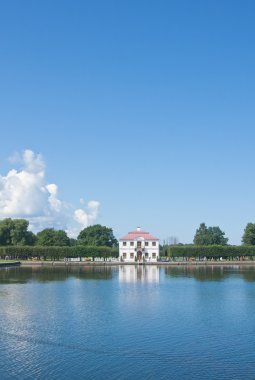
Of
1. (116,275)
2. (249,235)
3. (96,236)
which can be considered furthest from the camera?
(96,236)

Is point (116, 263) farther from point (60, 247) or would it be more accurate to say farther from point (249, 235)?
point (249, 235)

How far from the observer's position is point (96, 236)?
4488 inches

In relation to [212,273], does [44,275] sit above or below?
above

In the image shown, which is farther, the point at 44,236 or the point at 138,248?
the point at 44,236

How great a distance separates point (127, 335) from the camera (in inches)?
907

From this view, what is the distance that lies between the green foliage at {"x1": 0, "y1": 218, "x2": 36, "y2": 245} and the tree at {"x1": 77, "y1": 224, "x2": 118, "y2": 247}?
16598mm

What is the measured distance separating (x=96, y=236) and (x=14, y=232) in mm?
21548

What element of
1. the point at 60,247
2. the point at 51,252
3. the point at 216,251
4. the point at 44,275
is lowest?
the point at 44,275


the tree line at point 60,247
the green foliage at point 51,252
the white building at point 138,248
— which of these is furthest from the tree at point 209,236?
the green foliage at point 51,252

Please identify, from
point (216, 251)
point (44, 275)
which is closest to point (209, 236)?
point (216, 251)

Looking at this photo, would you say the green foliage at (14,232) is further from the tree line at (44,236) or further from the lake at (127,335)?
the lake at (127,335)

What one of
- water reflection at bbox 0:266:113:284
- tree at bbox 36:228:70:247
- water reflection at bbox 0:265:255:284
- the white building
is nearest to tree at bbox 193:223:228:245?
the white building

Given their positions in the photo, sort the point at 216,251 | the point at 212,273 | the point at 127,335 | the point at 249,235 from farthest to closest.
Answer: the point at 249,235 < the point at 216,251 < the point at 212,273 < the point at 127,335

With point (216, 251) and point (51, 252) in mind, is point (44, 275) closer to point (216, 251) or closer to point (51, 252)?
point (51, 252)
